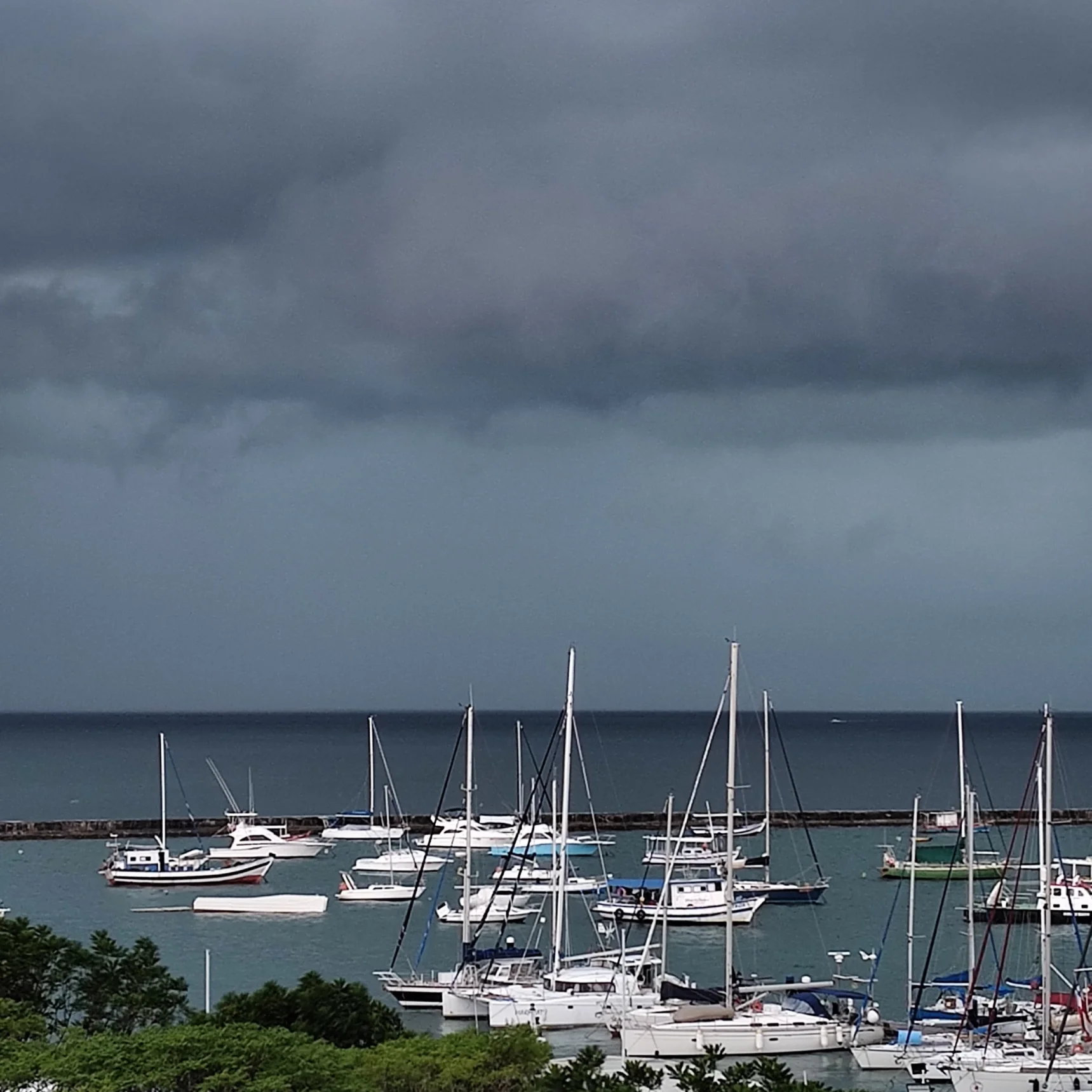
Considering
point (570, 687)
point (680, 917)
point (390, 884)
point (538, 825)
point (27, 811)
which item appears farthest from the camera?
point (27, 811)

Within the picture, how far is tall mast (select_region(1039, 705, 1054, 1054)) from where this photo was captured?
1729 inches

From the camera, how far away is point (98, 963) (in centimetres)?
3850

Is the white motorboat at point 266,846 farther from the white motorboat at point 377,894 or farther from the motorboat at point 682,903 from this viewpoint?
the motorboat at point 682,903

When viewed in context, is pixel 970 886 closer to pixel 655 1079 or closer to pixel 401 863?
pixel 655 1079

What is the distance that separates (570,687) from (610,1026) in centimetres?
1569

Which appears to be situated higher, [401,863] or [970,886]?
[970,886]

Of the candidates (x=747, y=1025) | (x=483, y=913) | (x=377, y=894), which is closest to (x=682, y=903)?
(x=483, y=913)

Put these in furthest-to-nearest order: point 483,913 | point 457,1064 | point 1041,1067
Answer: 1. point 483,913
2. point 1041,1067
3. point 457,1064

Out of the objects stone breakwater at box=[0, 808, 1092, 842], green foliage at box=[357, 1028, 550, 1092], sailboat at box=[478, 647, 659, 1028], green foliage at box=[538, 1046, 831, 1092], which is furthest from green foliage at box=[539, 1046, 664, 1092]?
stone breakwater at box=[0, 808, 1092, 842]

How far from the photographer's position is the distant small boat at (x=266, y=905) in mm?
84000

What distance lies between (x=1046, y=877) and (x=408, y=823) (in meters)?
88.4

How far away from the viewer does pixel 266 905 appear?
277 feet

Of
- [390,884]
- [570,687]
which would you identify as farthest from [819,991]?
[390,884]

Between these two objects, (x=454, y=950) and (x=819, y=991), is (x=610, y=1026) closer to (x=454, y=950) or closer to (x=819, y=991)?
(x=819, y=991)
